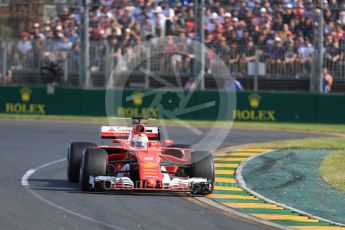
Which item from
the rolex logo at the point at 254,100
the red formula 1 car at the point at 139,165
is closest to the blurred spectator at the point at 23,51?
the rolex logo at the point at 254,100

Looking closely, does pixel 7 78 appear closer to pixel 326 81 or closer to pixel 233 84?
pixel 233 84

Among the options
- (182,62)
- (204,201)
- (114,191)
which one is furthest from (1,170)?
(182,62)

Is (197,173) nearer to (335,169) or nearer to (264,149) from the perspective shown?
(335,169)

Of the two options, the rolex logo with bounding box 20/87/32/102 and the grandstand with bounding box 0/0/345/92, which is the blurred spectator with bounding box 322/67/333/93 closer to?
the grandstand with bounding box 0/0/345/92

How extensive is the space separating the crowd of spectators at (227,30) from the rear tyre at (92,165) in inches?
604

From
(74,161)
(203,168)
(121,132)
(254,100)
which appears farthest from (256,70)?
(203,168)

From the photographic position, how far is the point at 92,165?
1346 centimetres

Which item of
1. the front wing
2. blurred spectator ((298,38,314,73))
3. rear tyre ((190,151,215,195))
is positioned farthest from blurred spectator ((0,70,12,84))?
the front wing

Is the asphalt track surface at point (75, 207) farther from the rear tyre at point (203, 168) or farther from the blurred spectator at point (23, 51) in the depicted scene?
the blurred spectator at point (23, 51)

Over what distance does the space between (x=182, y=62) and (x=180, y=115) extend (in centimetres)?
200

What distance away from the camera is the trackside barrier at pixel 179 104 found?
29344 millimetres

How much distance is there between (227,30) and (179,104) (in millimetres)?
2919

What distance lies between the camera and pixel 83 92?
30.1m

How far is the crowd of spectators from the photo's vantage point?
28.7m
